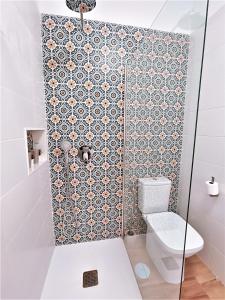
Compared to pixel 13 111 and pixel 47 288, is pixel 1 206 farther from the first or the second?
pixel 47 288

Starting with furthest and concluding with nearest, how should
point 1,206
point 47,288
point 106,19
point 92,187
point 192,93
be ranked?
1. point 92,187
2. point 106,19
3. point 47,288
4. point 192,93
5. point 1,206

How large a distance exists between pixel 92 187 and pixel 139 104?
994 millimetres

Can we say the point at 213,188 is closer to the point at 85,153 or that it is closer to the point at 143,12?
the point at 85,153

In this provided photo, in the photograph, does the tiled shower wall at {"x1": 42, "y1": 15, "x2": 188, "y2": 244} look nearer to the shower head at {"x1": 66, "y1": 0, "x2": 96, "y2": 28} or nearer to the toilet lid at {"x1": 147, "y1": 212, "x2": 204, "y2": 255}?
the toilet lid at {"x1": 147, "y1": 212, "x2": 204, "y2": 255}

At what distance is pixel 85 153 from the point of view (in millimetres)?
1693

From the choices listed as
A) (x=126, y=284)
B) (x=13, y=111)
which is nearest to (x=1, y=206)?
(x=13, y=111)

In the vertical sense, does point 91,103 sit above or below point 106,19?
below

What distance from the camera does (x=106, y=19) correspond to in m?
1.62

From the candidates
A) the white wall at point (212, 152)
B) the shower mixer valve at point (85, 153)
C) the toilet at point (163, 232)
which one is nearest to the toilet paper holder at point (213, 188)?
the white wall at point (212, 152)

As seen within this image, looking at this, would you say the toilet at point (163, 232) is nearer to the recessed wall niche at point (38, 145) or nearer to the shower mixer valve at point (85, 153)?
the shower mixer valve at point (85, 153)

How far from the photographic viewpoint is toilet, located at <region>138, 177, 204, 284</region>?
1.03 meters

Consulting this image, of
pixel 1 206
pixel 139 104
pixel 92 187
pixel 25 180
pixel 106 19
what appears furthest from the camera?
pixel 92 187

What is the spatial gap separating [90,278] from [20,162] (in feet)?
4.04

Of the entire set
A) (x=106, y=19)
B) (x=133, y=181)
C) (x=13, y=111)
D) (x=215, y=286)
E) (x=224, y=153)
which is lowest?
(x=215, y=286)
